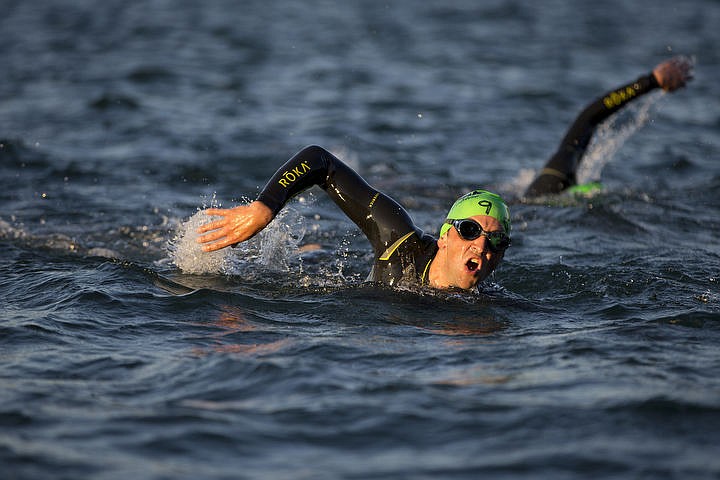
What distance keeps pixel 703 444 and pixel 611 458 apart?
0.49m

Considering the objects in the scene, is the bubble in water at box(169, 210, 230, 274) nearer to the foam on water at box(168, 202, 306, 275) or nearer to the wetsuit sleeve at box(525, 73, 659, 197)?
the foam on water at box(168, 202, 306, 275)

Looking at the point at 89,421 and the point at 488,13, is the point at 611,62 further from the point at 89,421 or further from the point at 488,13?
the point at 89,421

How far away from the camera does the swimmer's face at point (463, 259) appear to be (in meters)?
6.62

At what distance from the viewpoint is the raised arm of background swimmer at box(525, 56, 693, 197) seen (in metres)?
9.96

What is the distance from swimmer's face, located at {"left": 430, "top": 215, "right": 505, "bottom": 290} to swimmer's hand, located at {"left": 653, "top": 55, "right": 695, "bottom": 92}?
4209 millimetres

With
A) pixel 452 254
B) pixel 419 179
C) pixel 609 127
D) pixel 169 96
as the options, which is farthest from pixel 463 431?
pixel 169 96

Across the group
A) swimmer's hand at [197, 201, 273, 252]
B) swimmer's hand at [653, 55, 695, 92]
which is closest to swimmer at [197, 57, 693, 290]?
swimmer's hand at [197, 201, 273, 252]

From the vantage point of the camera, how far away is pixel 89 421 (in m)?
4.64

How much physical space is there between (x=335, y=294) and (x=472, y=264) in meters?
1.06

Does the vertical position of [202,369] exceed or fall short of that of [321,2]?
it falls short

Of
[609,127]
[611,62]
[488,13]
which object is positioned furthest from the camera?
[488,13]

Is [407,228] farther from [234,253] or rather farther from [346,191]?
[234,253]

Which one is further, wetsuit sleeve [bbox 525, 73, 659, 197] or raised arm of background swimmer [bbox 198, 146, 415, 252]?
wetsuit sleeve [bbox 525, 73, 659, 197]

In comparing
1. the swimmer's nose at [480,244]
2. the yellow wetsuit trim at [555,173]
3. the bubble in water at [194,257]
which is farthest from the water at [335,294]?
the swimmer's nose at [480,244]
